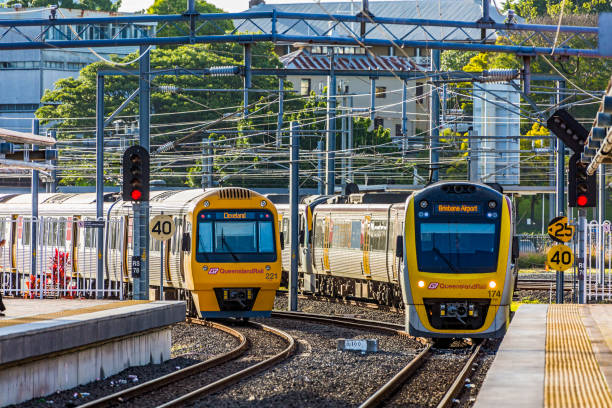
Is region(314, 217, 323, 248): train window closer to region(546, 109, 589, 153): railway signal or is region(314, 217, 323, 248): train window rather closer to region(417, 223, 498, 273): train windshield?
region(546, 109, 589, 153): railway signal

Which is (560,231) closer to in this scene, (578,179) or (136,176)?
(578,179)

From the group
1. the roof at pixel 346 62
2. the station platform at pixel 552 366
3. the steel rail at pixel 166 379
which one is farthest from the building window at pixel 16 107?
the station platform at pixel 552 366

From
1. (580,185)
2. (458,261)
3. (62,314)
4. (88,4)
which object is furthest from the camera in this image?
(88,4)

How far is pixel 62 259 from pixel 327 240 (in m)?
10.1

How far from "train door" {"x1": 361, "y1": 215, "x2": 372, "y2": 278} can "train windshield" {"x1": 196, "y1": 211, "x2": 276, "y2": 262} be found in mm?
6463

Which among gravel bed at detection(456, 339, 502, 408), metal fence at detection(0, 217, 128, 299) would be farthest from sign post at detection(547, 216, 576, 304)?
metal fence at detection(0, 217, 128, 299)

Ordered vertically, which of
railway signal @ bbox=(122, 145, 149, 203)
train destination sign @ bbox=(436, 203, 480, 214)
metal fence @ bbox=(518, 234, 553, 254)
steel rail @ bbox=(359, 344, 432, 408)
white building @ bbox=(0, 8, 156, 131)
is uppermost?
white building @ bbox=(0, 8, 156, 131)

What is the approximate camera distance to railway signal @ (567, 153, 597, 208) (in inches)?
926

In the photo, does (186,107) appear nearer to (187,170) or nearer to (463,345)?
(187,170)

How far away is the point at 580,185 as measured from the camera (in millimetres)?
23578

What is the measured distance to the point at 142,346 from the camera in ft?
57.4

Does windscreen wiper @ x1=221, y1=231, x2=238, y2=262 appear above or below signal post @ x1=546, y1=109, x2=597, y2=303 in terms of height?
below

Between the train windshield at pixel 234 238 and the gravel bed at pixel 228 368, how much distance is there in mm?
1584

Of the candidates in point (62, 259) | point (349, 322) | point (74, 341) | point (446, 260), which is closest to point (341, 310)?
point (349, 322)
